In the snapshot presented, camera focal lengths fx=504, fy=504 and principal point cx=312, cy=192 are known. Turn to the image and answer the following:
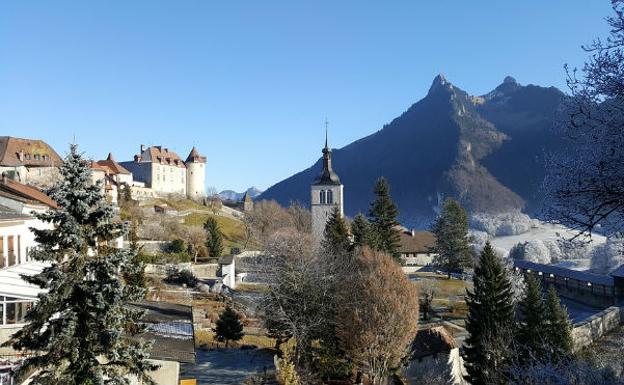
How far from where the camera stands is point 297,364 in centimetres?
2780

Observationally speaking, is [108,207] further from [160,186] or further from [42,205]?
[160,186]

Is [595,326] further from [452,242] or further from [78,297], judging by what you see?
[78,297]

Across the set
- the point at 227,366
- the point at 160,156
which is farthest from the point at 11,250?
the point at 160,156

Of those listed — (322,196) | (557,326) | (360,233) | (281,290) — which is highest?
(322,196)

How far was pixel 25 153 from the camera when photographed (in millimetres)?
75438

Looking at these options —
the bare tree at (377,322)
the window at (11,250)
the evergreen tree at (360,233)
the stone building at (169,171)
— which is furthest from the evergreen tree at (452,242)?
the stone building at (169,171)

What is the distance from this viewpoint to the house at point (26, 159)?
72.1 meters

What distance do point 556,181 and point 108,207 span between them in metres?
10.2

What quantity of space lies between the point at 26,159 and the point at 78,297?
7278 cm

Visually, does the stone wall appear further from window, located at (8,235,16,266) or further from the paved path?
window, located at (8,235,16,266)

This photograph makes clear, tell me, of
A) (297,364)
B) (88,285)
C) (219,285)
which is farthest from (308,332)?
(219,285)

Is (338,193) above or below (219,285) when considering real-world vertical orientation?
Answer: above

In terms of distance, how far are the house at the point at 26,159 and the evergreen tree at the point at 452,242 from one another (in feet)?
178

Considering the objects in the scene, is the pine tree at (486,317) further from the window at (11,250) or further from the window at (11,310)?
the window at (11,250)
